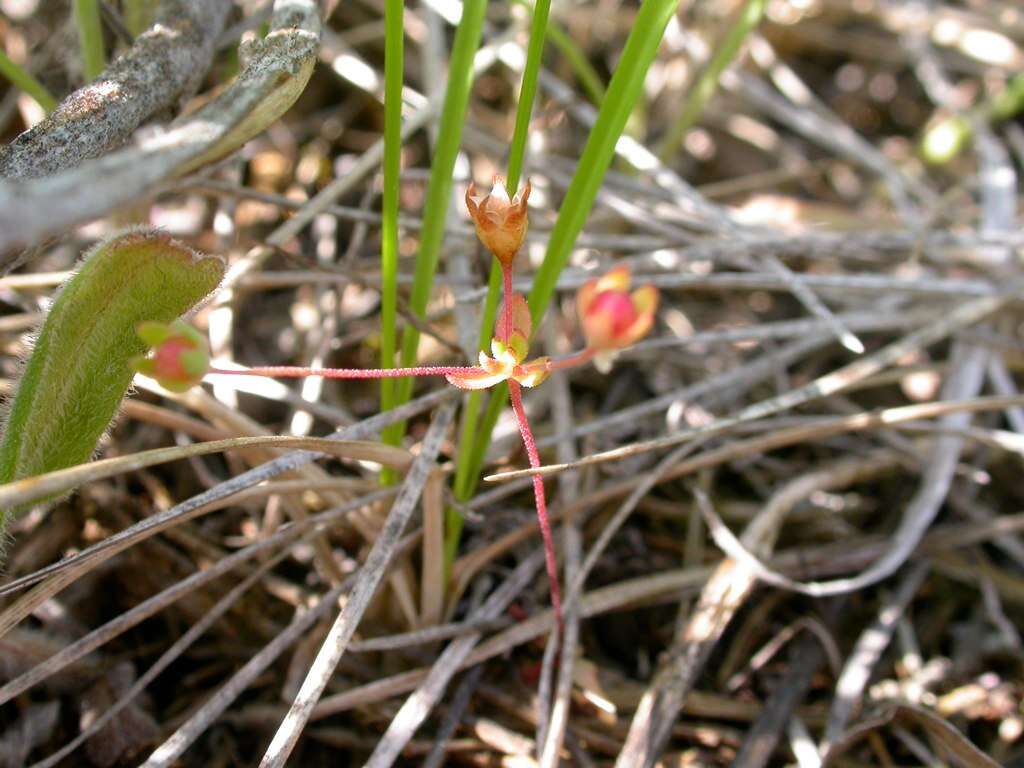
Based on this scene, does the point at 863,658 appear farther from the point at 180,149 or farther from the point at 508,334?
the point at 180,149

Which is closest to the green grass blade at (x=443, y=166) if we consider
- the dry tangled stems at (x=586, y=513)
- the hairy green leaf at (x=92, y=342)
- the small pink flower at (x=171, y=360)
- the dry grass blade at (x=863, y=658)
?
the dry tangled stems at (x=586, y=513)

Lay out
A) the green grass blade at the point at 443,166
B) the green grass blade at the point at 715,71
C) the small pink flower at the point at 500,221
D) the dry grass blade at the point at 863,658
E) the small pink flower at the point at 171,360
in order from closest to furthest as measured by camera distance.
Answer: the small pink flower at the point at 171,360 < the small pink flower at the point at 500,221 < the green grass blade at the point at 443,166 < the dry grass blade at the point at 863,658 < the green grass blade at the point at 715,71

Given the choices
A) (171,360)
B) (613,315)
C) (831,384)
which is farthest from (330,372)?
(831,384)

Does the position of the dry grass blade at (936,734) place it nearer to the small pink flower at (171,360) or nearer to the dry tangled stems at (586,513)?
the dry tangled stems at (586,513)

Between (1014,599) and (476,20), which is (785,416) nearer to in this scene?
(1014,599)

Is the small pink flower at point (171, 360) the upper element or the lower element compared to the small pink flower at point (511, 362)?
upper

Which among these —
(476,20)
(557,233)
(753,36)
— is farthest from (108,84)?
(753,36)
